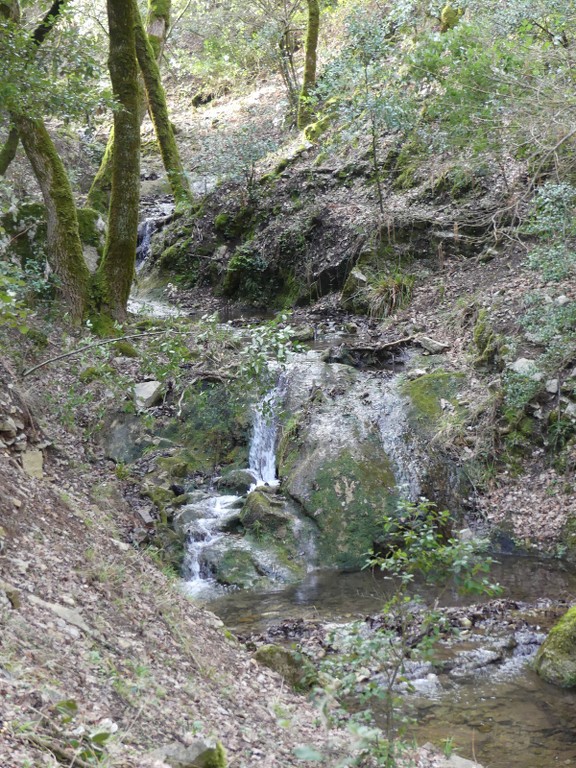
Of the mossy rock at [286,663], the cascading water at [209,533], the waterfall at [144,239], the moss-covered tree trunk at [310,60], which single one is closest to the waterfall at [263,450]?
the cascading water at [209,533]

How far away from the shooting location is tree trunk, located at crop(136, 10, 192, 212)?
57.2ft

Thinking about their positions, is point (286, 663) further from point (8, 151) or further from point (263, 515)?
point (8, 151)

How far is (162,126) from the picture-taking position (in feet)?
60.4

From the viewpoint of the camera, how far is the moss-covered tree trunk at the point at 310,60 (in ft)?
63.8

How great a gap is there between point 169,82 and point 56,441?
25675mm

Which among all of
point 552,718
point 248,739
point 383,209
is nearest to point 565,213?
point 383,209

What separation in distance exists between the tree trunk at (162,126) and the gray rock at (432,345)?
9.09 metres

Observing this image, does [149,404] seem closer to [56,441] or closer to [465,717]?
[56,441]

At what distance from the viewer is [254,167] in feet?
59.1

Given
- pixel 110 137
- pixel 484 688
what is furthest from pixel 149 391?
pixel 110 137

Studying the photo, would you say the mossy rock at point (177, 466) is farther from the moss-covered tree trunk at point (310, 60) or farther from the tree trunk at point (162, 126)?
the moss-covered tree trunk at point (310, 60)

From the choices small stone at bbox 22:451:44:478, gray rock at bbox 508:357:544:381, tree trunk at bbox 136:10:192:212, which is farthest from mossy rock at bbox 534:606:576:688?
tree trunk at bbox 136:10:192:212

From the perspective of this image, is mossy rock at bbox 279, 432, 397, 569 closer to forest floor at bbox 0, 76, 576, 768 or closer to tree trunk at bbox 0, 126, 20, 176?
forest floor at bbox 0, 76, 576, 768

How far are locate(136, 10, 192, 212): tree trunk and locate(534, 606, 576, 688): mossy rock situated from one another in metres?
15.1
